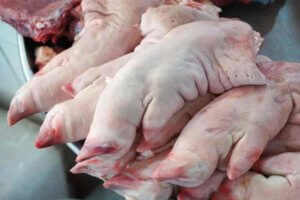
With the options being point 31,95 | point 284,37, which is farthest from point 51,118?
point 284,37

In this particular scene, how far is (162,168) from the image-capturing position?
51 centimetres

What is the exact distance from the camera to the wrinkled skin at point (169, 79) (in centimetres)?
53

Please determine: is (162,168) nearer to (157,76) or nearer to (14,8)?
(157,76)

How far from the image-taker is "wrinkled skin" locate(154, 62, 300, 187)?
51 cm

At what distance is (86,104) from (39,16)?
11.4 inches

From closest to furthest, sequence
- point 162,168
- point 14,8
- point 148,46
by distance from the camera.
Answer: point 162,168 → point 148,46 → point 14,8

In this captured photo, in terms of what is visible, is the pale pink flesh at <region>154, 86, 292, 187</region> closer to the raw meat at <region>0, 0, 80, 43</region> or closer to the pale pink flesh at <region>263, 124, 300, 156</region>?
the pale pink flesh at <region>263, 124, 300, 156</region>

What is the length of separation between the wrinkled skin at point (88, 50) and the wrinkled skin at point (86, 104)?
4 centimetres

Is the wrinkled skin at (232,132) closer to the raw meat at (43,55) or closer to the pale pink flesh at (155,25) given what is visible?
the pale pink flesh at (155,25)

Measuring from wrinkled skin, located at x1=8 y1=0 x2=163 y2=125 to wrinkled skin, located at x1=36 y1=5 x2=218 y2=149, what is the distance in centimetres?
4

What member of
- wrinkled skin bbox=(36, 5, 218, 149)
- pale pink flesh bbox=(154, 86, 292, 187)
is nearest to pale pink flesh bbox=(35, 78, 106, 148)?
wrinkled skin bbox=(36, 5, 218, 149)

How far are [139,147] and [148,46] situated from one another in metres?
0.15

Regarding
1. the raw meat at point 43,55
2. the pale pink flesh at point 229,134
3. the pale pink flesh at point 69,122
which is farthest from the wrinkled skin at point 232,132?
the raw meat at point 43,55

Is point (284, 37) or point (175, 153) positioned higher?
point (175, 153)
